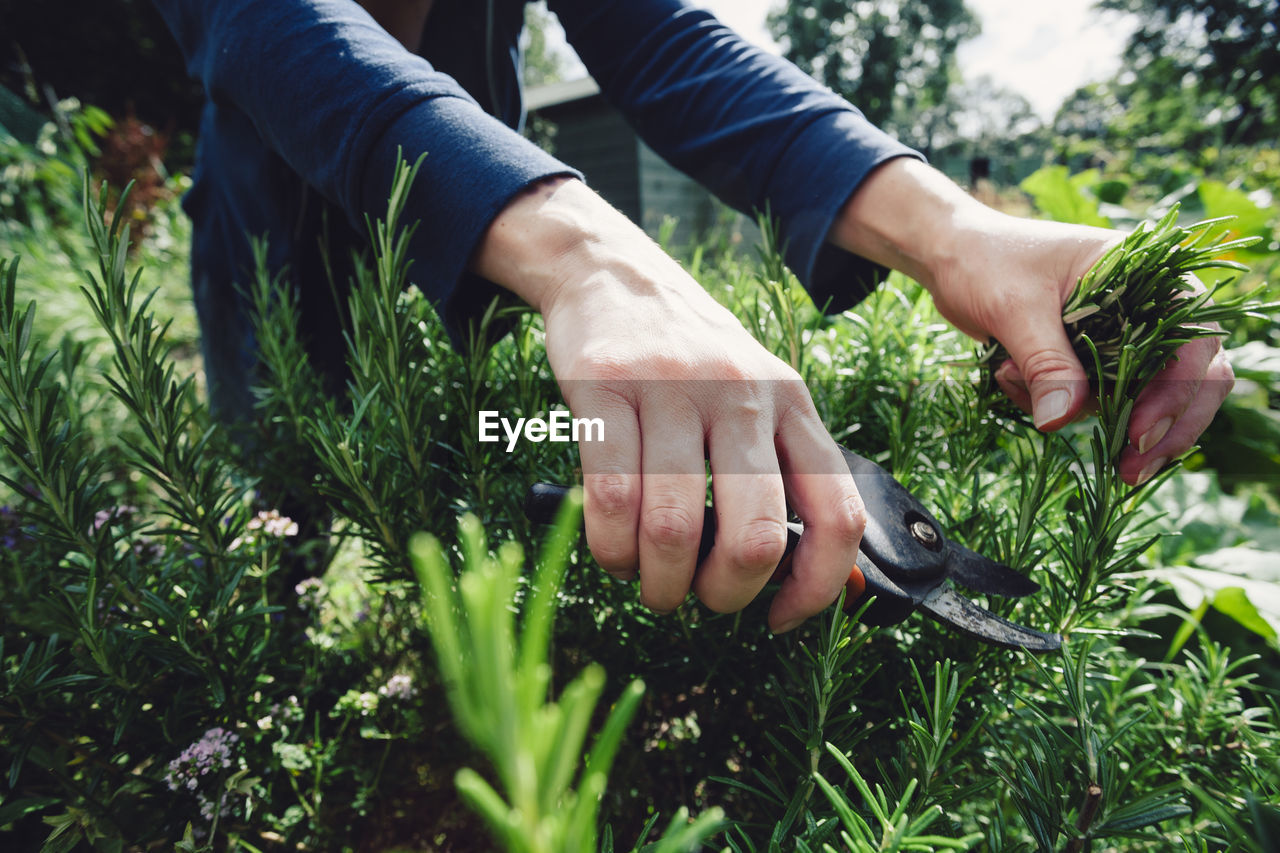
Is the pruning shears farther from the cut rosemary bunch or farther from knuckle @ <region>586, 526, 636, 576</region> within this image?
the cut rosemary bunch

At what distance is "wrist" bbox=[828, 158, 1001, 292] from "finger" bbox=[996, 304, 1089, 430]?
0.81 ft

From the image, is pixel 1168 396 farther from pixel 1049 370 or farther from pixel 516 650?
pixel 516 650

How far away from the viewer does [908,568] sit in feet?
2.65

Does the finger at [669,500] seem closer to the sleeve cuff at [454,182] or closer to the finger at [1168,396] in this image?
the sleeve cuff at [454,182]

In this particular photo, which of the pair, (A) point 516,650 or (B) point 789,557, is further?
(B) point 789,557

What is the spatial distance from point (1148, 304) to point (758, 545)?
0.63 metres

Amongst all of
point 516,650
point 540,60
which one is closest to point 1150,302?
point 516,650

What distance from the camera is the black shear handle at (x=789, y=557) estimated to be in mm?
737

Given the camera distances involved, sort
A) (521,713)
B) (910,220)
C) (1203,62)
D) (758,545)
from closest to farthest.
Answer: (521,713) < (758,545) < (910,220) < (1203,62)

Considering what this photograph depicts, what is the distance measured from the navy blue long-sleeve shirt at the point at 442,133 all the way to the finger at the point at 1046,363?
48 centimetres

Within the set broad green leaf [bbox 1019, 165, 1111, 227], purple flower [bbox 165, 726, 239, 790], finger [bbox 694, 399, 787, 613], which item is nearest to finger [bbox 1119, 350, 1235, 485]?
finger [bbox 694, 399, 787, 613]

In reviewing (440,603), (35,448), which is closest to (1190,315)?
(440,603)

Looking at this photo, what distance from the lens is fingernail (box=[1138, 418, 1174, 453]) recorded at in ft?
2.72

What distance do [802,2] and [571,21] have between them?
41.4 m
